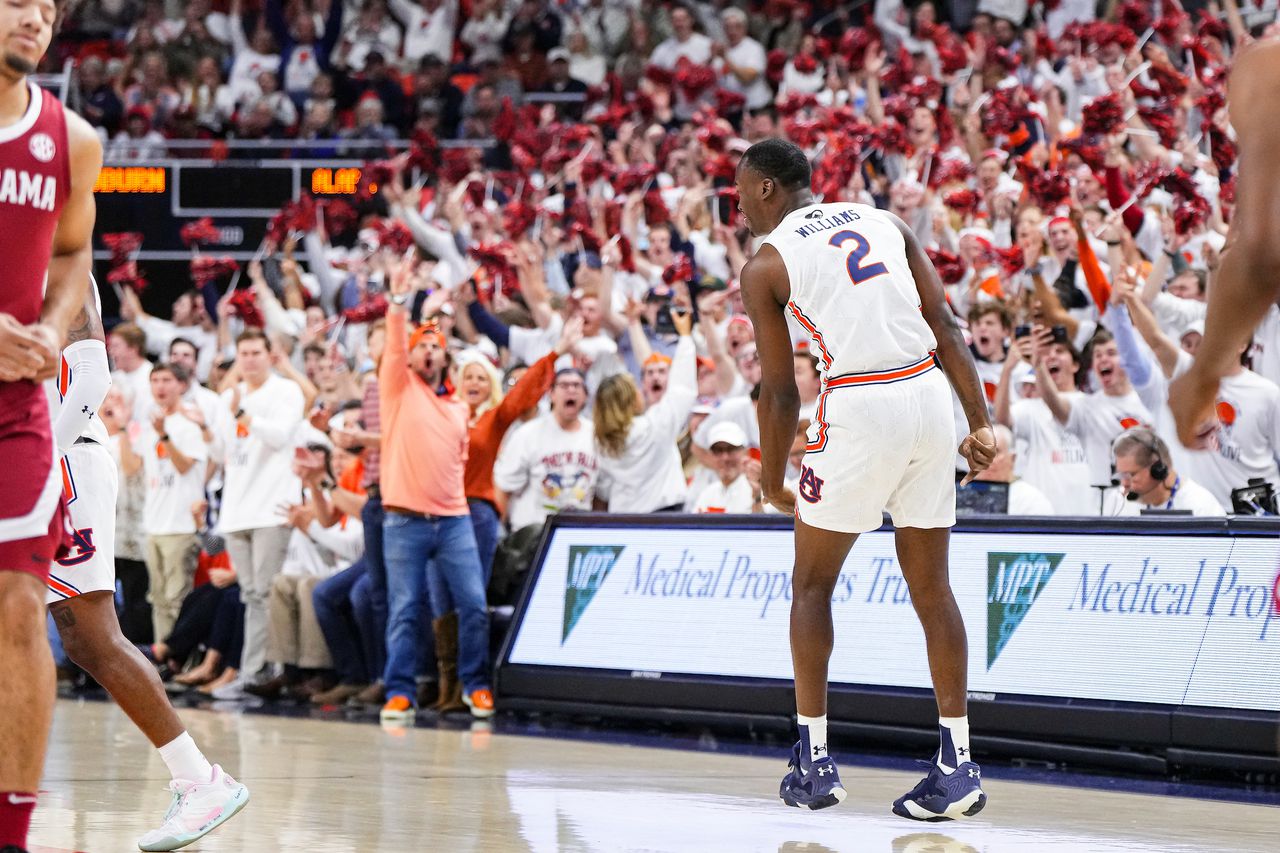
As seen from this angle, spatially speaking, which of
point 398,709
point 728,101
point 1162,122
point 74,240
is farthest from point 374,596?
point 728,101

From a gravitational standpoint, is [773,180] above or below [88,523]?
above

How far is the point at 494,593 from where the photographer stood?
10805 mm

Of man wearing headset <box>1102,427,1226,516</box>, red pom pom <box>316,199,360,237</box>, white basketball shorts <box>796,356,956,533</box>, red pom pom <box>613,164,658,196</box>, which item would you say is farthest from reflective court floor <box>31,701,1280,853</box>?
red pom pom <box>316,199,360,237</box>

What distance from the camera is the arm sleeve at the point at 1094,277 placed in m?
10.2

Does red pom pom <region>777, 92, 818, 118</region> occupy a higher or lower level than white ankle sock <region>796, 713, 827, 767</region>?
higher

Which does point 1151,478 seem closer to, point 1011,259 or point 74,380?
point 1011,259

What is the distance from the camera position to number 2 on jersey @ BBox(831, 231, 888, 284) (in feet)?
19.4

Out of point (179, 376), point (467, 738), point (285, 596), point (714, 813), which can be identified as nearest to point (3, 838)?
point (714, 813)

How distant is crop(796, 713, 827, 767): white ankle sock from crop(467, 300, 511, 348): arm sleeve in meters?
7.11

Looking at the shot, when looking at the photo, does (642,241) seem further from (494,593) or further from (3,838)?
(3,838)

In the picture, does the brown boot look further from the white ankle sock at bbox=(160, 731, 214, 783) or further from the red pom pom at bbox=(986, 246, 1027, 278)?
the white ankle sock at bbox=(160, 731, 214, 783)

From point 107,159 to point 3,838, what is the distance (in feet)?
49.2

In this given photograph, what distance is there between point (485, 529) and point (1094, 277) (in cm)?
392

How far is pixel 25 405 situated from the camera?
4.14m
